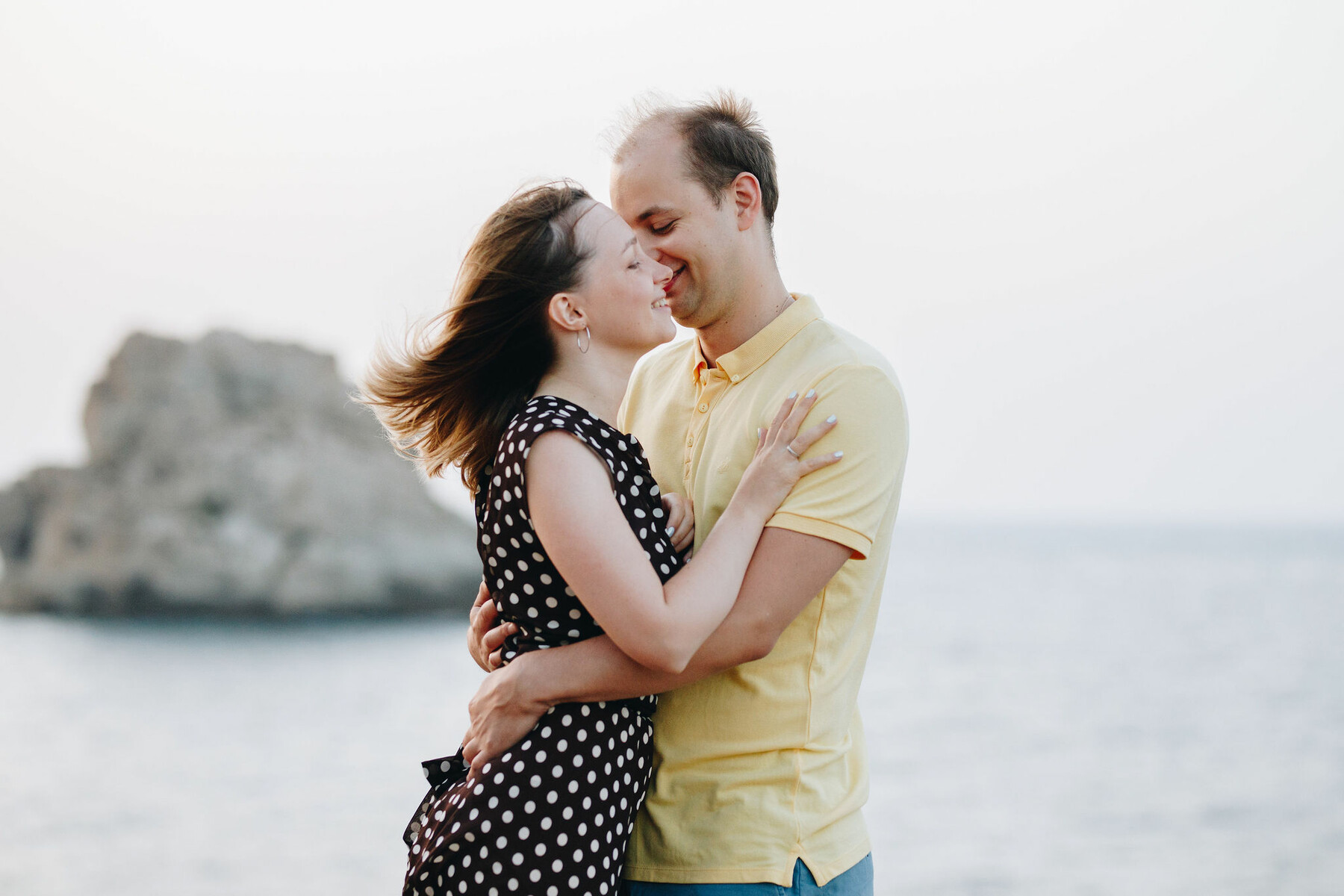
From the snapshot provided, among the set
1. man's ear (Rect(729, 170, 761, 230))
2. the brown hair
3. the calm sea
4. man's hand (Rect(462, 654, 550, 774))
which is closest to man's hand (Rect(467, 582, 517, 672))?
man's hand (Rect(462, 654, 550, 774))

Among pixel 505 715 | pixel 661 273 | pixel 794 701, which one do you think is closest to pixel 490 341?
pixel 661 273

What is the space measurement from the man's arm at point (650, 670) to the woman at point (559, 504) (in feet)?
0.14

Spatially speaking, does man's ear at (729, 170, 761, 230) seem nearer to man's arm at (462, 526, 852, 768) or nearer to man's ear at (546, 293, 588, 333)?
man's ear at (546, 293, 588, 333)

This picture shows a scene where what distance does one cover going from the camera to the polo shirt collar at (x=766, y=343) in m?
2.24

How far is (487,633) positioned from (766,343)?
0.77 metres

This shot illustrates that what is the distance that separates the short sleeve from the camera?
193 centimetres

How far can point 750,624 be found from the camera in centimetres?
188

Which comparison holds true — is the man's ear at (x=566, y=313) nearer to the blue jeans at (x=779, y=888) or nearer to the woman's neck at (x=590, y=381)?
the woman's neck at (x=590, y=381)

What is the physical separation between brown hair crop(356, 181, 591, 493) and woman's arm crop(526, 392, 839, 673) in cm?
29

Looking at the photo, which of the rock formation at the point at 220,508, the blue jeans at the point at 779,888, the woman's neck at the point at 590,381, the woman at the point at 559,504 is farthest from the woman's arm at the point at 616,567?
the rock formation at the point at 220,508

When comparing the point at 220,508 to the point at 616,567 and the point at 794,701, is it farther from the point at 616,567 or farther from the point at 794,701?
the point at 616,567

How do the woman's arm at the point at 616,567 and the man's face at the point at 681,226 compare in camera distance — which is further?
the man's face at the point at 681,226

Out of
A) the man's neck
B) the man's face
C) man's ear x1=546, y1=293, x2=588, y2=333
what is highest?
the man's face

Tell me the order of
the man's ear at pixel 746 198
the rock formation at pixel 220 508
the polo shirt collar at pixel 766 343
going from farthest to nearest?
the rock formation at pixel 220 508
the man's ear at pixel 746 198
the polo shirt collar at pixel 766 343
